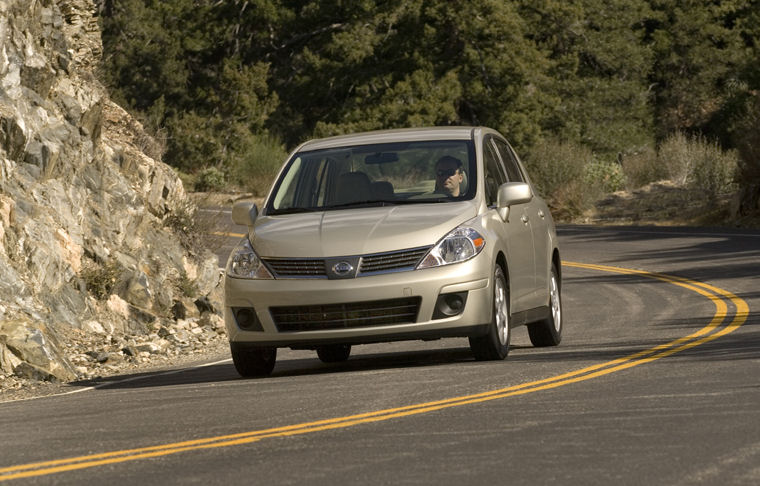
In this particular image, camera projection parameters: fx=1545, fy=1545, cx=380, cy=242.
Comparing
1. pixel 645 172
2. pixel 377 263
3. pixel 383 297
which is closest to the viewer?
pixel 383 297

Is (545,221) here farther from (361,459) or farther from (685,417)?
(361,459)

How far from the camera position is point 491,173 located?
12781mm

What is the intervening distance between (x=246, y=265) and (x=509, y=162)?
323 cm

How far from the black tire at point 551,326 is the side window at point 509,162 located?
947 mm

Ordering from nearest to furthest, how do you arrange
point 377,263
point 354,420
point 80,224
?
1. point 354,420
2. point 377,263
3. point 80,224

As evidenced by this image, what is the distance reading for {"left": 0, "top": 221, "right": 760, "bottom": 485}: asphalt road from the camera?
7137mm

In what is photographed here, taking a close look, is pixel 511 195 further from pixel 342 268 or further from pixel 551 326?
pixel 551 326

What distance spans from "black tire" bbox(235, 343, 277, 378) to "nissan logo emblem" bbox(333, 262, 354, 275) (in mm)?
1006

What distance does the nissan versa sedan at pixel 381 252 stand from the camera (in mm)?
11227

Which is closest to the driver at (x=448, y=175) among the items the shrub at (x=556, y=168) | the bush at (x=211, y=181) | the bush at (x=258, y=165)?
the shrub at (x=556, y=168)

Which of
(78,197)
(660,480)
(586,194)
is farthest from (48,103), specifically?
(586,194)

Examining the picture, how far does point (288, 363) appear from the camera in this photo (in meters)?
14.2

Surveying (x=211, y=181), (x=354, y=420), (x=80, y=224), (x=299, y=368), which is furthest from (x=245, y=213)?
(x=211, y=181)

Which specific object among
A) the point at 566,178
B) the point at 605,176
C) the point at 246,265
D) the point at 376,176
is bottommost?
the point at 605,176
